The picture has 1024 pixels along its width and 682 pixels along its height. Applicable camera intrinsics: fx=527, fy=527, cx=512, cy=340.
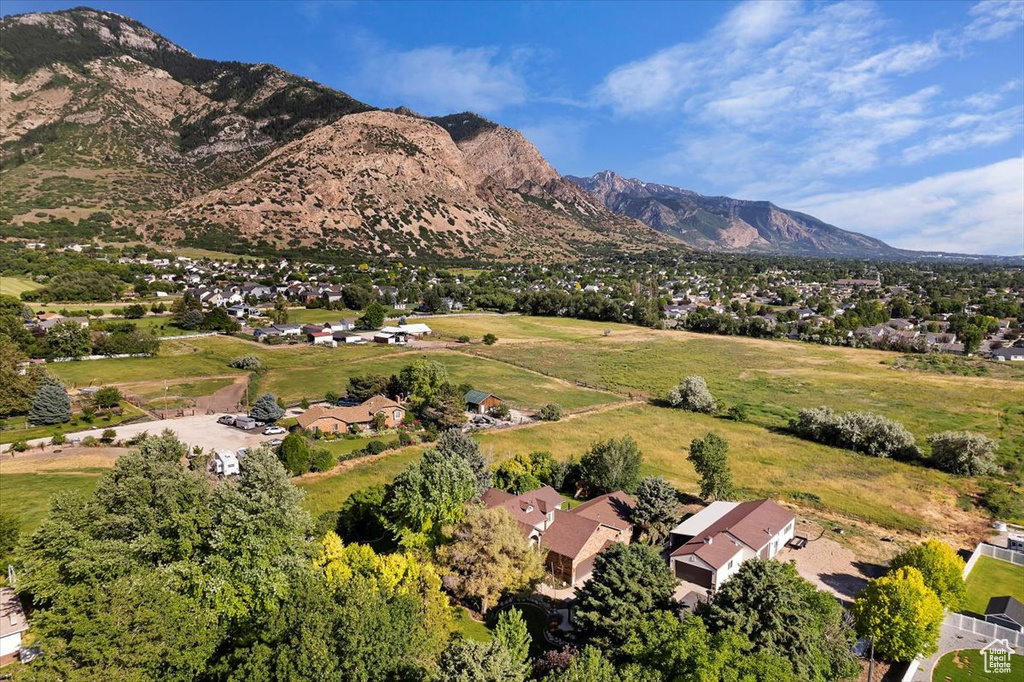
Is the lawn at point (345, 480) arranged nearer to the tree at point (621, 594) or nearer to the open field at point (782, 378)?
the tree at point (621, 594)

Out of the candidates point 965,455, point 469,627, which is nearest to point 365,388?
point 469,627

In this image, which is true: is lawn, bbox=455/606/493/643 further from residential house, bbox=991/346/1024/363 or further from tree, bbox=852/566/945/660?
residential house, bbox=991/346/1024/363

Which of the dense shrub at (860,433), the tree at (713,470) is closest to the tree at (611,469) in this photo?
the tree at (713,470)

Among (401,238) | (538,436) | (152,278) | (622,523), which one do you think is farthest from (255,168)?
(622,523)

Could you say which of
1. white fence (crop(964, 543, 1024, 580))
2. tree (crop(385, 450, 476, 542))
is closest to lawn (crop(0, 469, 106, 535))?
tree (crop(385, 450, 476, 542))

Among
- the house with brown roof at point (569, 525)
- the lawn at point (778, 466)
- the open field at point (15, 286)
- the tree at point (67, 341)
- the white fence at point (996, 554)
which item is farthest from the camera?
the open field at point (15, 286)

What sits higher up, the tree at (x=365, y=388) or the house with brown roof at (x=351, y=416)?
the tree at (x=365, y=388)

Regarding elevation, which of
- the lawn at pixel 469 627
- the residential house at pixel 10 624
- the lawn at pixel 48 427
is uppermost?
the residential house at pixel 10 624
